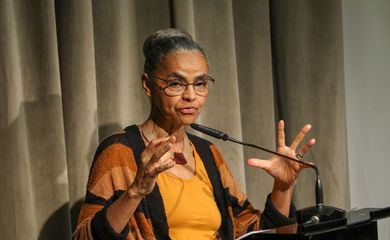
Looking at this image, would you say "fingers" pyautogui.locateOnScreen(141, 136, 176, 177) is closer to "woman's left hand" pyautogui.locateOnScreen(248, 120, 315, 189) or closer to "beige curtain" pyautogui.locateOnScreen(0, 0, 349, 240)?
"woman's left hand" pyautogui.locateOnScreen(248, 120, 315, 189)

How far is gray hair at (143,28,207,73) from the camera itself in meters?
1.76

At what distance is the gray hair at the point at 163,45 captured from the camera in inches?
69.4

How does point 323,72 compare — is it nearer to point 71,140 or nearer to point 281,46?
point 281,46

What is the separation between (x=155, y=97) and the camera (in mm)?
1776

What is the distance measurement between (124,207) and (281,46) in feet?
3.87

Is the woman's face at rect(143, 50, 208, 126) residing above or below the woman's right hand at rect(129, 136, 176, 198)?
above

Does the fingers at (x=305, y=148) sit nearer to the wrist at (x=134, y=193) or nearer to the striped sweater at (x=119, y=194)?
the striped sweater at (x=119, y=194)

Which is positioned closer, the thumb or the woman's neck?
the thumb

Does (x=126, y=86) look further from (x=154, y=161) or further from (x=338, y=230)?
(x=338, y=230)

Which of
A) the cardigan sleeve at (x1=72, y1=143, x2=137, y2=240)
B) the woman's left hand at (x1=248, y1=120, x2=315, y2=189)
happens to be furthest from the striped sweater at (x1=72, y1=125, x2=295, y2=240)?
the woman's left hand at (x1=248, y1=120, x2=315, y2=189)

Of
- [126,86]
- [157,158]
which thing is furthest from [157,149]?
[126,86]

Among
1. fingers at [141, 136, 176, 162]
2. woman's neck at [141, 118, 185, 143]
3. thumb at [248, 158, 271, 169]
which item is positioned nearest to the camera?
fingers at [141, 136, 176, 162]

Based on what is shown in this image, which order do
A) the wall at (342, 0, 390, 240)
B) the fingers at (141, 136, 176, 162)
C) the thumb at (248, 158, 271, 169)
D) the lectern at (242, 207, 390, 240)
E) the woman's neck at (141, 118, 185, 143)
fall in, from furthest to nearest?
the wall at (342, 0, 390, 240)
the woman's neck at (141, 118, 185, 143)
the thumb at (248, 158, 271, 169)
the fingers at (141, 136, 176, 162)
the lectern at (242, 207, 390, 240)

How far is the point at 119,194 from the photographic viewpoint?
5.43 ft
